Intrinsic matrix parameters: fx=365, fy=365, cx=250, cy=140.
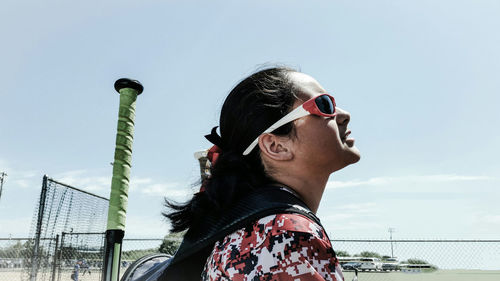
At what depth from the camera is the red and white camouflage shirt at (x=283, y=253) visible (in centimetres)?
93

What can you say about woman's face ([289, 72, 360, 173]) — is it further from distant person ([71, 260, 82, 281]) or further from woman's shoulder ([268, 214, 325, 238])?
distant person ([71, 260, 82, 281])

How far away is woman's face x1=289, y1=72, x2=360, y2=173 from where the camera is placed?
4.75ft

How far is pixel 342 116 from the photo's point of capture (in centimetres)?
163

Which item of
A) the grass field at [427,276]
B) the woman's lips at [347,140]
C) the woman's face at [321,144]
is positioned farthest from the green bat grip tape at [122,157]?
the grass field at [427,276]

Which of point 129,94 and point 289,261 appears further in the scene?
point 129,94

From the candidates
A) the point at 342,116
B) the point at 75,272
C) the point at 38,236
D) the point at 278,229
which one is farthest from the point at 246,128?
the point at 75,272

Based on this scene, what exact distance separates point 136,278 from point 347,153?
1.01 metres

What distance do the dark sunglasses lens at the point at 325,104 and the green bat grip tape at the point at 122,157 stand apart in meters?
1.22

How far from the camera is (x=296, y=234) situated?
0.95 meters

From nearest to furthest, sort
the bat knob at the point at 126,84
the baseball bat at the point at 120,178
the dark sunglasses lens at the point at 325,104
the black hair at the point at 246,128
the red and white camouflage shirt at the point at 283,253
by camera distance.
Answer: the red and white camouflage shirt at the point at 283,253, the black hair at the point at 246,128, the dark sunglasses lens at the point at 325,104, the baseball bat at the point at 120,178, the bat knob at the point at 126,84

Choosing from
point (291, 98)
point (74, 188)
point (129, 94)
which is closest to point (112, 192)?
point (129, 94)

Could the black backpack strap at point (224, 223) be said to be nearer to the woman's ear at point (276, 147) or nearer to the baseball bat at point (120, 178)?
the woman's ear at point (276, 147)

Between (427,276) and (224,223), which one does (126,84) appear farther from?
(427,276)

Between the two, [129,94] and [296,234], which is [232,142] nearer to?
[296,234]
